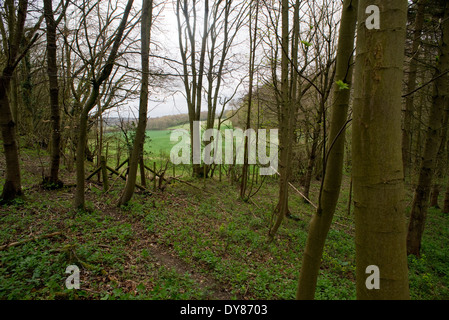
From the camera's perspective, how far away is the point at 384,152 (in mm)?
1053

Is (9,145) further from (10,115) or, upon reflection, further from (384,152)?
(384,152)

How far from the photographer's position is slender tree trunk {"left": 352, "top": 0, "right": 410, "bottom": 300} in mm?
1034

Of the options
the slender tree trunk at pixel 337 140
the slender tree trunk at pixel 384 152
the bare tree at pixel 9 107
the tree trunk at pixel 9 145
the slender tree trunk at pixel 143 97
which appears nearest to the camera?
the slender tree trunk at pixel 384 152

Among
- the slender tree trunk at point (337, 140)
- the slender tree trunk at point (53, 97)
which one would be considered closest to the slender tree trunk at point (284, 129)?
the slender tree trunk at point (337, 140)

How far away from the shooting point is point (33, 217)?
475cm

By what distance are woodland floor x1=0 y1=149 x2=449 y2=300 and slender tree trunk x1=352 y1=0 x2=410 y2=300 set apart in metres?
2.91

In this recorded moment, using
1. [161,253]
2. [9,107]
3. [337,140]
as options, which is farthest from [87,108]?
[337,140]
